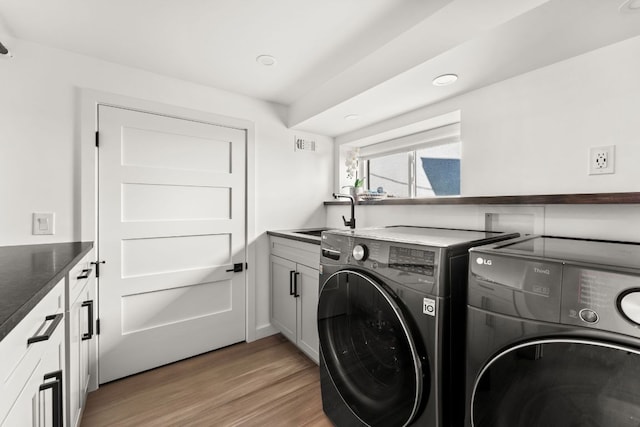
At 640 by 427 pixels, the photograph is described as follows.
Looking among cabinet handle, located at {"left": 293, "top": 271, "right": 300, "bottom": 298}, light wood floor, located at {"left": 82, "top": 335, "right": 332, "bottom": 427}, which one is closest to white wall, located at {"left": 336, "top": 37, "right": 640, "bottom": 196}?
cabinet handle, located at {"left": 293, "top": 271, "right": 300, "bottom": 298}

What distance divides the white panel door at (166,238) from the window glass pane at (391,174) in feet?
4.21

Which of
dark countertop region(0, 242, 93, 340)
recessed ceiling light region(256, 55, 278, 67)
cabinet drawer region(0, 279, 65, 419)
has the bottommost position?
cabinet drawer region(0, 279, 65, 419)

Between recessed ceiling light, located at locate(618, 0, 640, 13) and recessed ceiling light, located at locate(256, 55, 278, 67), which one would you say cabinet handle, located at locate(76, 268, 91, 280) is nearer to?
recessed ceiling light, located at locate(256, 55, 278, 67)

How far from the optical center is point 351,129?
2.64 meters

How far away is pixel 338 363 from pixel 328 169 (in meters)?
1.88

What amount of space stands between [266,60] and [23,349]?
176 centimetres

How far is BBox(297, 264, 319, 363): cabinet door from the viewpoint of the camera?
1.95m

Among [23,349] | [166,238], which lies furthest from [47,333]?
[166,238]

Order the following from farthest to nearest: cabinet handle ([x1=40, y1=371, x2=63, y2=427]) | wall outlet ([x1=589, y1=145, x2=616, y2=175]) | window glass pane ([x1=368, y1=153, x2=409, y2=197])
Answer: window glass pane ([x1=368, y1=153, x2=409, y2=197]), wall outlet ([x1=589, y1=145, x2=616, y2=175]), cabinet handle ([x1=40, y1=371, x2=63, y2=427])

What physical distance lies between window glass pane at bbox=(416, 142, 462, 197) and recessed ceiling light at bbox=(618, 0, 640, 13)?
1133mm

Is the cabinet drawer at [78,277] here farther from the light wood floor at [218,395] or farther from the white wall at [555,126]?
the white wall at [555,126]

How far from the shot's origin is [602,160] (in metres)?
1.32

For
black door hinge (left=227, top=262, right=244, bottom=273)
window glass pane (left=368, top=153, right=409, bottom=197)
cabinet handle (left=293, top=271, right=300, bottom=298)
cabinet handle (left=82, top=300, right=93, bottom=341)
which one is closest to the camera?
cabinet handle (left=82, top=300, right=93, bottom=341)

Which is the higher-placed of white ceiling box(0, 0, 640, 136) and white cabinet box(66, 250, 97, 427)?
white ceiling box(0, 0, 640, 136)
